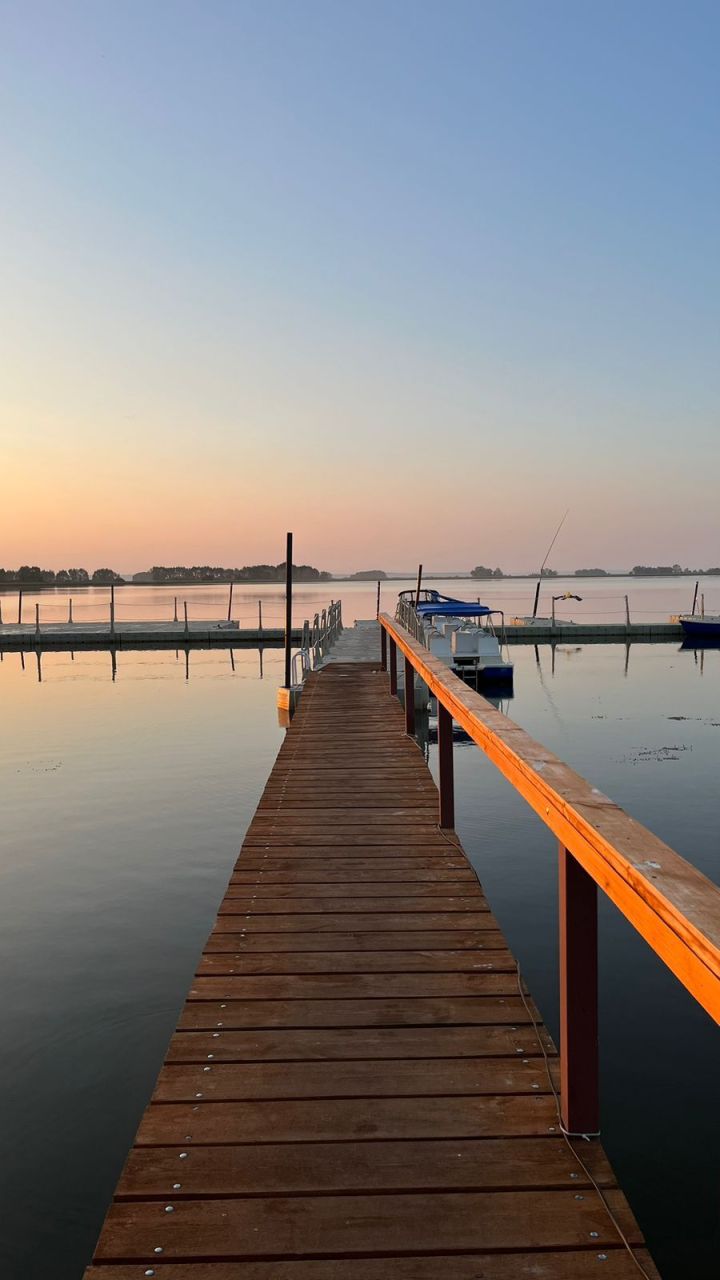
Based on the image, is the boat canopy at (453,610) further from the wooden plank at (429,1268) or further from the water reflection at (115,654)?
the wooden plank at (429,1268)

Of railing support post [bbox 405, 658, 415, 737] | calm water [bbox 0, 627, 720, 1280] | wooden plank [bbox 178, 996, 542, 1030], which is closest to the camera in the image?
wooden plank [bbox 178, 996, 542, 1030]

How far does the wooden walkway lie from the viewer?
8.11 ft

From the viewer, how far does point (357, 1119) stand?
3.11 metres

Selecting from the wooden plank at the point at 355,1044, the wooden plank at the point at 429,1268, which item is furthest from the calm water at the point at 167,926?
the wooden plank at the point at 429,1268

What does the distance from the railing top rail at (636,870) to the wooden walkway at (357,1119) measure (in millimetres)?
1083

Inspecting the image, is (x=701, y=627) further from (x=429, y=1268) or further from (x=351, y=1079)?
(x=429, y=1268)

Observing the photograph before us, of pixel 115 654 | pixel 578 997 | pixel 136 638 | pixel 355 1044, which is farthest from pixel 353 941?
pixel 136 638

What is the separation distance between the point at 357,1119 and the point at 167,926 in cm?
512

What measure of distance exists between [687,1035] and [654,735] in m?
12.5

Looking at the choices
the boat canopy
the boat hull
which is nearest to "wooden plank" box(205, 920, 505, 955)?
the boat canopy

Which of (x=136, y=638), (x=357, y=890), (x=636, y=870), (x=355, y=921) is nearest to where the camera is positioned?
(x=636, y=870)

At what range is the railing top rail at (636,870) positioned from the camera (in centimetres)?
178

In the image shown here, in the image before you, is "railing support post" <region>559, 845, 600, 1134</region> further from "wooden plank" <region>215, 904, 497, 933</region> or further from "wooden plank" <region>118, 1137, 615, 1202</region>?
"wooden plank" <region>215, 904, 497, 933</region>

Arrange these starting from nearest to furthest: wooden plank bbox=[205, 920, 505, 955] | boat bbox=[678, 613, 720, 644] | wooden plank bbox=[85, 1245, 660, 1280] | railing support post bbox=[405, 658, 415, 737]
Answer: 1. wooden plank bbox=[85, 1245, 660, 1280]
2. wooden plank bbox=[205, 920, 505, 955]
3. railing support post bbox=[405, 658, 415, 737]
4. boat bbox=[678, 613, 720, 644]
